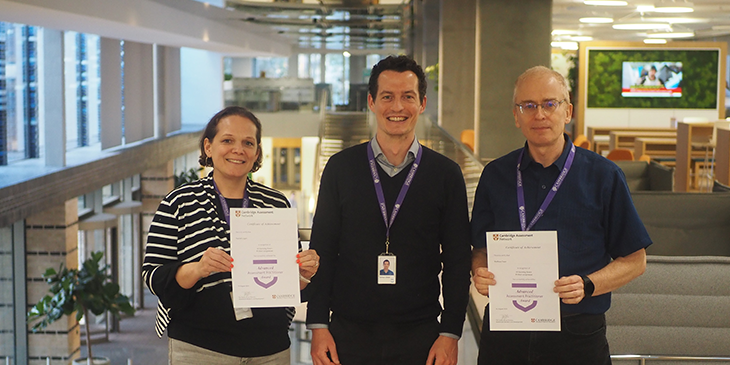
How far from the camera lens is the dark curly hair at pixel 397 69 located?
2439 millimetres

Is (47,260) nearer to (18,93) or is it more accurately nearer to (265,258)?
(18,93)

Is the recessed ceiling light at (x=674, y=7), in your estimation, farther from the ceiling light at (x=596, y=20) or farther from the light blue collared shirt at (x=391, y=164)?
the light blue collared shirt at (x=391, y=164)

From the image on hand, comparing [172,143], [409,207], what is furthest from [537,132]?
[172,143]

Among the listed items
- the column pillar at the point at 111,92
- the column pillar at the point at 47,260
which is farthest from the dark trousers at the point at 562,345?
the column pillar at the point at 111,92

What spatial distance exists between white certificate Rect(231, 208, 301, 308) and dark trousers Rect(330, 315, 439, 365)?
0.29m

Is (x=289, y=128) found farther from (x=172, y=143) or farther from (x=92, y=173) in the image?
(x=92, y=173)

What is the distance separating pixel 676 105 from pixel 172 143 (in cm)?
1437

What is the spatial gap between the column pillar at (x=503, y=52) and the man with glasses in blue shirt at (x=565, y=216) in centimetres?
944

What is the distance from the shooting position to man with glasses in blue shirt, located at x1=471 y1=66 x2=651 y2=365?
7.59ft

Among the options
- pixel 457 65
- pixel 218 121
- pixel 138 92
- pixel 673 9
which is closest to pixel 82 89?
pixel 138 92

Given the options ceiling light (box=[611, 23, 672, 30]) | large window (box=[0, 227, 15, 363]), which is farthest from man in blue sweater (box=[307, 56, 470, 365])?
ceiling light (box=[611, 23, 672, 30])

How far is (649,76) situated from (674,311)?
49.8 ft

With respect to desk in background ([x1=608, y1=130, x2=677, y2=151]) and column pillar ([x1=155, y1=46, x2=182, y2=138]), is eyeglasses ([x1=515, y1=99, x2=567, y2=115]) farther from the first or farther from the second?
column pillar ([x1=155, y1=46, x2=182, y2=138])

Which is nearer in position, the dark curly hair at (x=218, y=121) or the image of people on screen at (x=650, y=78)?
the dark curly hair at (x=218, y=121)
